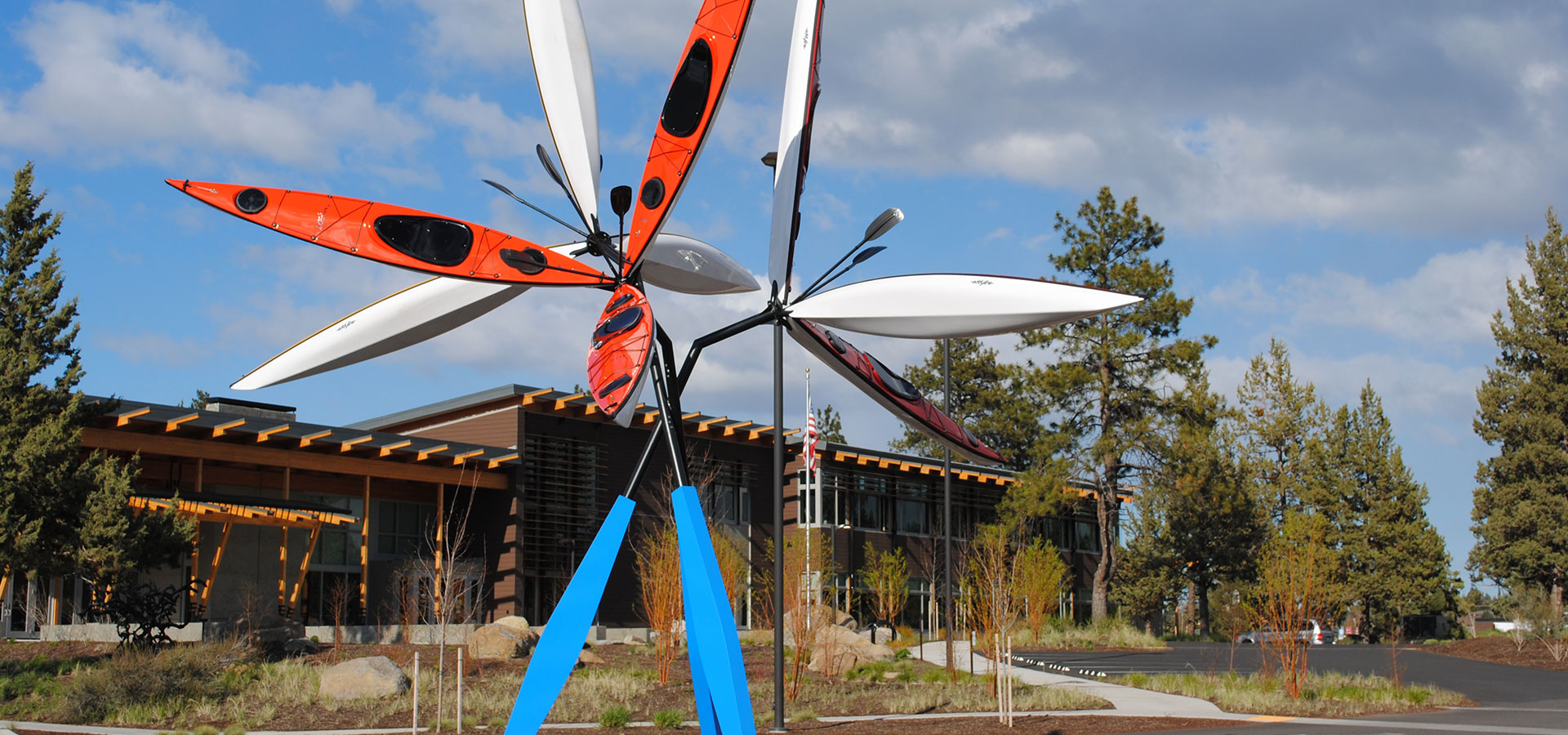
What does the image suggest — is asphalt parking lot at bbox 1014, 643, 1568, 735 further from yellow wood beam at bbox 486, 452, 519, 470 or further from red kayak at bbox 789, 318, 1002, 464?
yellow wood beam at bbox 486, 452, 519, 470

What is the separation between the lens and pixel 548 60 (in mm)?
9953

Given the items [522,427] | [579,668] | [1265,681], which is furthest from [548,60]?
[522,427]

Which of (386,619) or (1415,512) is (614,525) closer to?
(386,619)

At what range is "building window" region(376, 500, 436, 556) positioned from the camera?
34.9 m

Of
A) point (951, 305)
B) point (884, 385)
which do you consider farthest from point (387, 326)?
point (951, 305)

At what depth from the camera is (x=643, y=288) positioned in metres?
9.52

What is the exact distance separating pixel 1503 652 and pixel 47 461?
1397 inches

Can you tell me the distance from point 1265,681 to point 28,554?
71.1ft

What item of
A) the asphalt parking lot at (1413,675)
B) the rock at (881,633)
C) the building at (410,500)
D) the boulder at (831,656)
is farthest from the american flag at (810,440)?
the boulder at (831,656)

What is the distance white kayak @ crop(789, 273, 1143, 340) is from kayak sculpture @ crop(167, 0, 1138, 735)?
13 mm

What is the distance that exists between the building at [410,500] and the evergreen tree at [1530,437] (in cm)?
2454

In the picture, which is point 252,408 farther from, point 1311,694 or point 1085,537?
point 1085,537

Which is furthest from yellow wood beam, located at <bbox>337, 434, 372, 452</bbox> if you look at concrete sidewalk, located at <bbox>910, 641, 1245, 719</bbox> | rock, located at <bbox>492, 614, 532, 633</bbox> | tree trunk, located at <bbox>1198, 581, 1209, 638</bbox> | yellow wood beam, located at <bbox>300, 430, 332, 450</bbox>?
tree trunk, located at <bbox>1198, 581, 1209, 638</bbox>

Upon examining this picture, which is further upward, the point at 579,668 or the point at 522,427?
the point at 522,427
